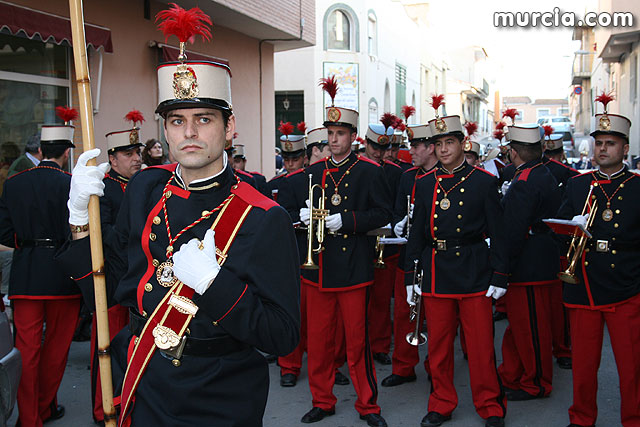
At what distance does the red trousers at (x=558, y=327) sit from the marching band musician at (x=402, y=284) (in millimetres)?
1497

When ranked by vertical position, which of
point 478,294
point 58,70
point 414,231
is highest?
point 58,70

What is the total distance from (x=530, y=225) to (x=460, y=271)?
1.14 m

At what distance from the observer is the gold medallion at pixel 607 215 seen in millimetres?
5066

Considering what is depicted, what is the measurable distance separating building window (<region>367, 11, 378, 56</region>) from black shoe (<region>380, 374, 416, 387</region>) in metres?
24.2

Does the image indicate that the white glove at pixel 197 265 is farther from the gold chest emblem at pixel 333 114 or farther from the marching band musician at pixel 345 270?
the gold chest emblem at pixel 333 114

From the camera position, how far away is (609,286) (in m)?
4.92

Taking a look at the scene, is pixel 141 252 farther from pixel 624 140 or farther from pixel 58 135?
pixel 624 140

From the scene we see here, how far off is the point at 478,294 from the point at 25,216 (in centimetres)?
356

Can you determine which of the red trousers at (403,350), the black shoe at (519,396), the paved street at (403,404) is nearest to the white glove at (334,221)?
the red trousers at (403,350)

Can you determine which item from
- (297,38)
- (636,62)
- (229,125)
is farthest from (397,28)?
(229,125)

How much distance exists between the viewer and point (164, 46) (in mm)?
10836

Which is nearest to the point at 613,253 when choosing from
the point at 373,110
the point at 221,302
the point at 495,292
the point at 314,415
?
the point at 495,292

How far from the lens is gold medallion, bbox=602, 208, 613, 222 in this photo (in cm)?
507

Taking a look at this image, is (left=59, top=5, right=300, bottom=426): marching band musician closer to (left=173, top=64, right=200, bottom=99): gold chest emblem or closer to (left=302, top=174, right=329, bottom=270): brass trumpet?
(left=173, top=64, right=200, bottom=99): gold chest emblem
